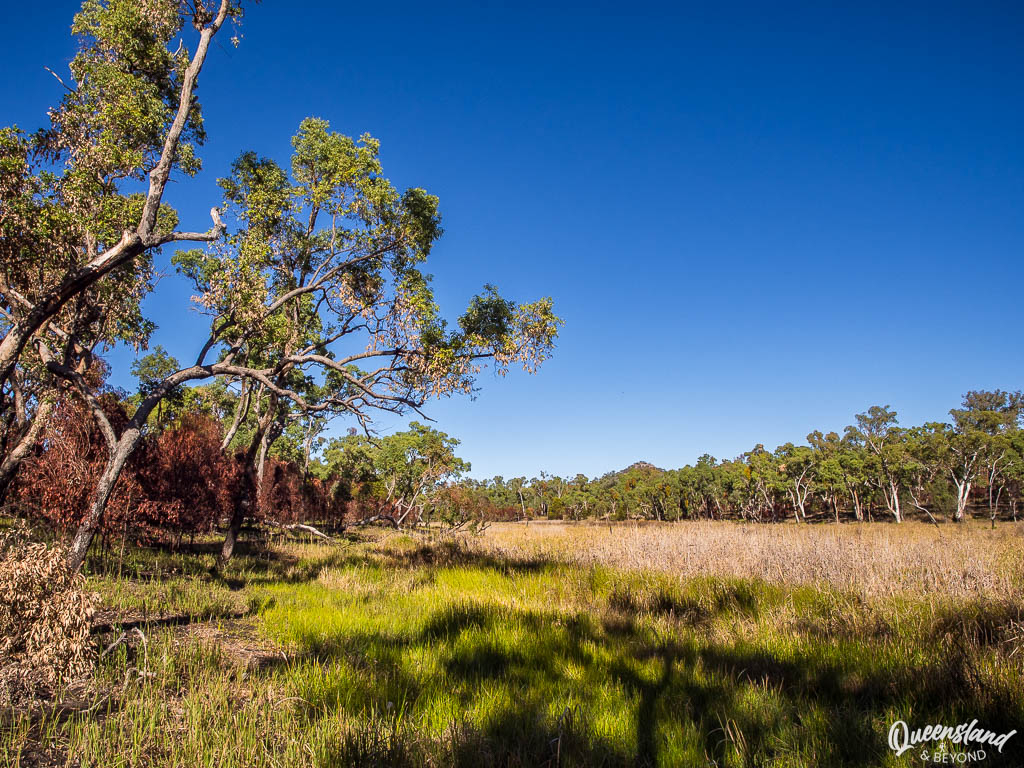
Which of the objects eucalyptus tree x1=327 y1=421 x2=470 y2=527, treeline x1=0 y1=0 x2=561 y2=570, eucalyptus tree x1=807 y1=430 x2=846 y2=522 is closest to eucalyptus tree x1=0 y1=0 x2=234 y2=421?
treeline x1=0 y1=0 x2=561 y2=570

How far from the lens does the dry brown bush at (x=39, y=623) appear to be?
11.7 feet

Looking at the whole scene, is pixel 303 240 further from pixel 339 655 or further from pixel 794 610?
pixel 794 610

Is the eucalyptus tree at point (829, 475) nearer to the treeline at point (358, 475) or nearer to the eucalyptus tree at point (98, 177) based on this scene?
the treeline at point (358, 475)

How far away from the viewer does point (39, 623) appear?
3.68 m

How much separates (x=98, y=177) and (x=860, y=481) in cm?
7360

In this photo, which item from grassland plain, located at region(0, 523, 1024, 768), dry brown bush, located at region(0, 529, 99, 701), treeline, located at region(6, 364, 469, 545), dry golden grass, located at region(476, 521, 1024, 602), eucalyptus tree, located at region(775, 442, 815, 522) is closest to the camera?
grassland plain, located at region(0, 523, 1024, 768)

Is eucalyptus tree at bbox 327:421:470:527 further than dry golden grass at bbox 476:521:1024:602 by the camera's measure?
Yes

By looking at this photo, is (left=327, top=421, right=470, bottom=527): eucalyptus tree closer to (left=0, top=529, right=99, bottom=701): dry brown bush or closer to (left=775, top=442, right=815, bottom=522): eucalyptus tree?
(left=0, top=529, right=99, bottom=701): dry brown bush

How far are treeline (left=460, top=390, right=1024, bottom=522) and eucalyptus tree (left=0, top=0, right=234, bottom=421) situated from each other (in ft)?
103

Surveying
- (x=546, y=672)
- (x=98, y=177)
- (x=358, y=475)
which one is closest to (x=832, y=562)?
(x=546, y=672)

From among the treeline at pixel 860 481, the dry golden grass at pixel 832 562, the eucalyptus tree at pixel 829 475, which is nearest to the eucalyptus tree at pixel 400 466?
the treeline at pixel 860 481

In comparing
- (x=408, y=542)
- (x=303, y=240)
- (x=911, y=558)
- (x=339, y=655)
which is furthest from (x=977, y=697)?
(x=408, y=542)

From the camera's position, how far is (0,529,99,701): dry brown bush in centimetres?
358

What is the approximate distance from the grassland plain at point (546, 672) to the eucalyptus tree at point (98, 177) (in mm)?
4091
